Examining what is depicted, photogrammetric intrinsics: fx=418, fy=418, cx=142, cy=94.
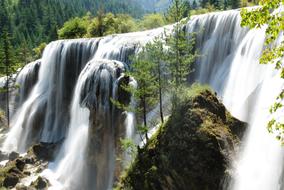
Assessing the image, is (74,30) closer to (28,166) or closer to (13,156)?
(13,156)

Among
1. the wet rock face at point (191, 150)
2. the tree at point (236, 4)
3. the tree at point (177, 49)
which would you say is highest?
the tree at point (177, 49)

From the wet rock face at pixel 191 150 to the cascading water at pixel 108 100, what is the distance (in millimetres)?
1098

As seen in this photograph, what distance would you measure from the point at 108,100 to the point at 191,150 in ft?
57.2

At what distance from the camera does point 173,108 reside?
2403cm

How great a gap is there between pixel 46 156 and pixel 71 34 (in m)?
44.5

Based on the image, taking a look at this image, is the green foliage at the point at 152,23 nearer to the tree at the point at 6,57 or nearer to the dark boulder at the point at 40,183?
the tree at the point at 6,57

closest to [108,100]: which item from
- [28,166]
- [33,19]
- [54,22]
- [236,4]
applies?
[28,166]

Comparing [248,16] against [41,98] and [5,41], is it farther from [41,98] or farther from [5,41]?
[5,41]

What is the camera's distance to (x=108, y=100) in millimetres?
38469

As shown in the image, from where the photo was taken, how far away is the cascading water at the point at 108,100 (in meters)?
22.8

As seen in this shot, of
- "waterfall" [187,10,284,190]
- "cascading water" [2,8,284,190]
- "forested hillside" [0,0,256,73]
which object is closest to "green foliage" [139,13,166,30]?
"forested hillside" [0,0,256,73]

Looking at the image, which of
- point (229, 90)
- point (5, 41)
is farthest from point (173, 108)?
point (5, 41)

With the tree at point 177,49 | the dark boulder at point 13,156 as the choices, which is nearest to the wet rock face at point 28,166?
the dark boulder at point 13,156

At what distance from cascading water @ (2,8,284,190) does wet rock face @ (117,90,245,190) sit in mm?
1098
